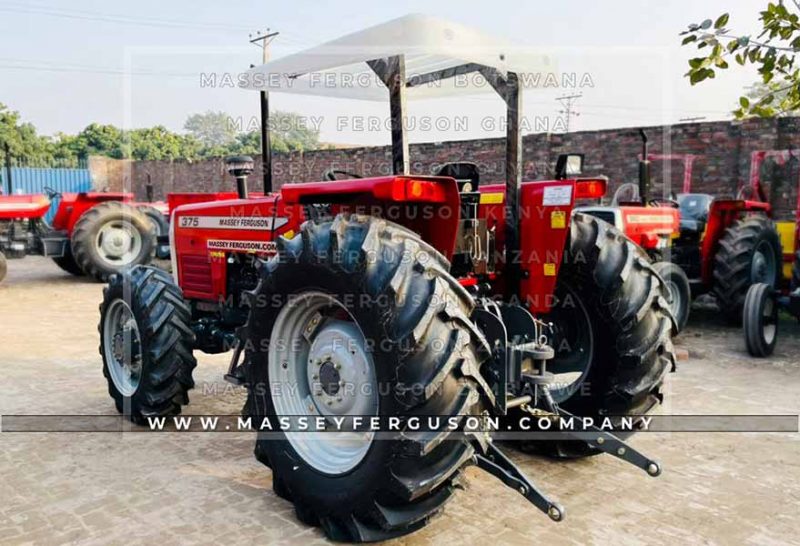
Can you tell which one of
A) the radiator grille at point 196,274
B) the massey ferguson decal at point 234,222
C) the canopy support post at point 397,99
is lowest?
the radiator grille at point 196,274

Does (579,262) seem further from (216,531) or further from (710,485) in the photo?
(216,531)

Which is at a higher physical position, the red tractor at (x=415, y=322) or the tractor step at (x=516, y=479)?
the red tractor at (x=415, y=322)

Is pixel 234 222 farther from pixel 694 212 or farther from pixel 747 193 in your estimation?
pixel 747 193

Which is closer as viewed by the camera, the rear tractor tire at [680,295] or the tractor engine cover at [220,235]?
the tractor engine cover at [220,235]

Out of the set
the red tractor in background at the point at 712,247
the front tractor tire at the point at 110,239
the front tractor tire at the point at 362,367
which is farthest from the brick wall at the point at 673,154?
the front tractor tire at the point at 362,367

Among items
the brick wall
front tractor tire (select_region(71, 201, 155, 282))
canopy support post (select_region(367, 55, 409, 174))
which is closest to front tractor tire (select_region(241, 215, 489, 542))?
canopy support post (select_region(367, 55, 409, 174))

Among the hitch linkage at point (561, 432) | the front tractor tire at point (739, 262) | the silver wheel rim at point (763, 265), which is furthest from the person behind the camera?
the silver wheel rim at point (763, 265)

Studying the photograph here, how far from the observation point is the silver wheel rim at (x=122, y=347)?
479 centimetres

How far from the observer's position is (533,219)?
3.74 m

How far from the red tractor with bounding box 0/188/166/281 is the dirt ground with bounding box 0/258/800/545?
6996mm

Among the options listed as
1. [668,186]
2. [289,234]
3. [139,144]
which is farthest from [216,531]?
[139,144]

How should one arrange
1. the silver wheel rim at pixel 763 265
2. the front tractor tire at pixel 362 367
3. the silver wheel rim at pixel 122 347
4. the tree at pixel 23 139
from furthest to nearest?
the tree at pixel 23 139, the silver wheel rim at pixel 763 265, the silver wheel rim at pixel 122 347, the front tractor tire at pixel 362 367

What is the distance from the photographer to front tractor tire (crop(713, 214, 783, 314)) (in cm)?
803

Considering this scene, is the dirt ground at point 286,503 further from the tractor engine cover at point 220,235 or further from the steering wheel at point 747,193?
the steering wheel at point 747,193
